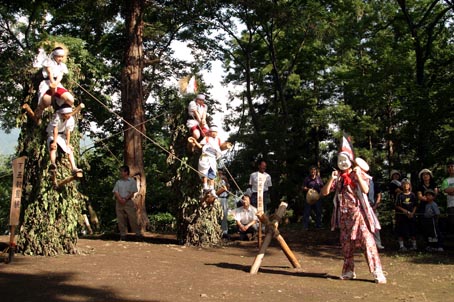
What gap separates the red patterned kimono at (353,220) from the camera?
6.74 m

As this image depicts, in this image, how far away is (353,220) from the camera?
22.6ft

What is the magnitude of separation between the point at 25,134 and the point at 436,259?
7510 millimetres

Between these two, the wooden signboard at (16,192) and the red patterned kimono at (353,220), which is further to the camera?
the wooden signboard at (16,192)

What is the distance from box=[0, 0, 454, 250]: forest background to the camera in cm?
1233

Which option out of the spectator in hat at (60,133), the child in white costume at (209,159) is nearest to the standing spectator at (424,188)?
the child in white costume at (209,159)

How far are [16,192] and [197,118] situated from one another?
4.09m

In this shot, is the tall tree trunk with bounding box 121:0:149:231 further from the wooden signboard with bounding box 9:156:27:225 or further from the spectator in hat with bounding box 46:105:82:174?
the wooden signboard with bounding box 9:156:27:225

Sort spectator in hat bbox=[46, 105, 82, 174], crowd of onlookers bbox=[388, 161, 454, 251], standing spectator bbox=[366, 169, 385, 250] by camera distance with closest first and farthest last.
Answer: spectator in hat bbox=[46, 105, 82, 174]
crowd of onlookers bbox=[388, 161, 454, 251]
standing spectator bbox=[366, 169, 385, 250]

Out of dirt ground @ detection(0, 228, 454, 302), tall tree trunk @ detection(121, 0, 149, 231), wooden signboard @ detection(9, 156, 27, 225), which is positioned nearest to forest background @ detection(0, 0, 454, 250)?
tall tree trunk @ detection(121, 0, 149, 231)

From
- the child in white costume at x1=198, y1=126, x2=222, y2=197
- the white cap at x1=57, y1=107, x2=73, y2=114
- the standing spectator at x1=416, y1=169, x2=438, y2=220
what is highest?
the white cap at x1=57, y1=107, x2=73, y2=114

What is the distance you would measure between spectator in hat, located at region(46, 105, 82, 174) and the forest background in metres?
2.85

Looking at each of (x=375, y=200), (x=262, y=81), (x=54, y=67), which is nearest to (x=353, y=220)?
(x=375, y=200)

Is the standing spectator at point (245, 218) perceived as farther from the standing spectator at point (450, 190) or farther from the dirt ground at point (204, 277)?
the standing spectator at point (450, 190)

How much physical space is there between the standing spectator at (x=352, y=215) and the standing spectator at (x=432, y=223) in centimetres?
334
